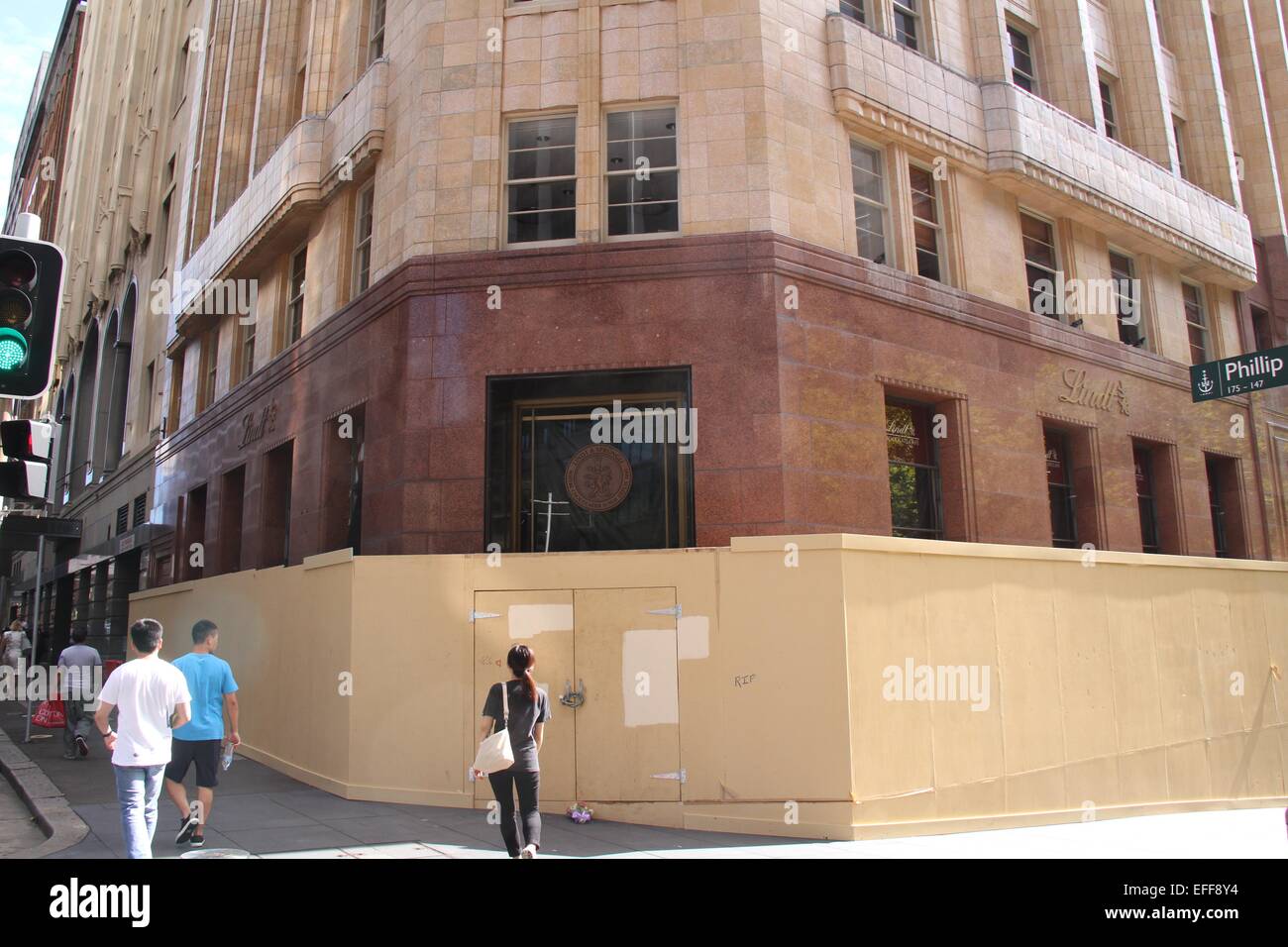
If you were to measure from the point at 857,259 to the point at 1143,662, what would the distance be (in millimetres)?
6758

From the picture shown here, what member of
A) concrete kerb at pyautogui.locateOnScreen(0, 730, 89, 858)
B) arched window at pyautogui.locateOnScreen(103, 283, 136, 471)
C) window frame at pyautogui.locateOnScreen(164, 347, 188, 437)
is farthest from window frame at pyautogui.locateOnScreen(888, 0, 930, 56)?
arched window at pyautogui.locateOnScreen(103, 283, 136, 471)

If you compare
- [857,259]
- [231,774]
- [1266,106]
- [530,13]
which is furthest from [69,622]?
[1266,106]

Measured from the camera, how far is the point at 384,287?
46.9 ft

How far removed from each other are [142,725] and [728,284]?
8757mm

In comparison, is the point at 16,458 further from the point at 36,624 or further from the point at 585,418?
the point at 36,624

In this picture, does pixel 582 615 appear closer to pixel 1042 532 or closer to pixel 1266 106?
pixel 1042 532

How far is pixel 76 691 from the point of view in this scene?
1454 cm

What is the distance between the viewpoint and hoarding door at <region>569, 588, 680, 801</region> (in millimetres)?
10344

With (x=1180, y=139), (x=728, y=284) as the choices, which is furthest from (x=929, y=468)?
(x=1180, y=139)

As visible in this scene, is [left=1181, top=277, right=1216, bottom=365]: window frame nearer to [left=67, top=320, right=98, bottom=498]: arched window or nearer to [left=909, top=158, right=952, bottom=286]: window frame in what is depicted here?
[left=909, top=158, right=952, bottom=286]: window frame

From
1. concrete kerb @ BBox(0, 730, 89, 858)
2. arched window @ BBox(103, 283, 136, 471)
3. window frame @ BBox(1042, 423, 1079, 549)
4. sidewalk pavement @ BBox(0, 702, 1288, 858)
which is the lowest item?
sidewalk pavement @ BBox(0, 702, 1288, 858)

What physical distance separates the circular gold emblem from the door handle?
3.15 meters
